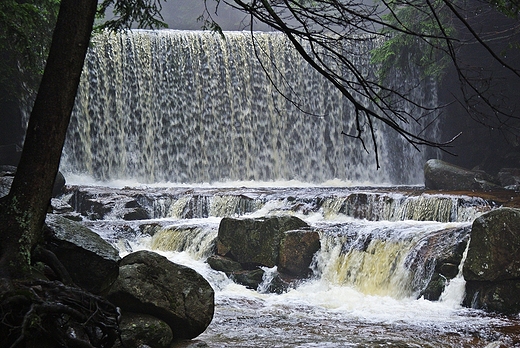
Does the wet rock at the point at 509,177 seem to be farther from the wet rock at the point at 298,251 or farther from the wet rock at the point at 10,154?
the wet rock at the point at 10,154

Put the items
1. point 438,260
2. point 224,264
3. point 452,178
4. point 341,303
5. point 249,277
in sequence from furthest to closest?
1. point 452,178
2. point 224,264
3. point 249,277
4. point 438,260
5. point 341,303

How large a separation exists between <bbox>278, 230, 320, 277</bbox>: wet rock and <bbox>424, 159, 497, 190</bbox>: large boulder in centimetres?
817

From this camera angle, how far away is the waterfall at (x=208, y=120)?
2334cm

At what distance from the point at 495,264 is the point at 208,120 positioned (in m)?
17.2

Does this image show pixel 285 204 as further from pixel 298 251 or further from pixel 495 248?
pixel 495 248

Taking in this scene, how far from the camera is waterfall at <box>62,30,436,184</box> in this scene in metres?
23.3

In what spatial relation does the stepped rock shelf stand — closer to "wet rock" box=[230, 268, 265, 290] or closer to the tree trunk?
"wet rock" box=[230, 268, 265, 290]

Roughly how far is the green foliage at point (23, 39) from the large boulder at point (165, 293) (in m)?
4.94

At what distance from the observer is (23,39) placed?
1097 centimetres

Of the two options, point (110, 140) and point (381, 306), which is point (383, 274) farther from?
point (110, 140)

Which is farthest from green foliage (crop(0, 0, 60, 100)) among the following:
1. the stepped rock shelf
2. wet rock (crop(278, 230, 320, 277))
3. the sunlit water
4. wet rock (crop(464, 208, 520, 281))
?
wet rock (crop(464, 208, 520, 281))

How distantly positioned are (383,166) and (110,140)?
11.6 meters

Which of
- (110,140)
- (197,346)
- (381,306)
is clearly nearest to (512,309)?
(381,306)

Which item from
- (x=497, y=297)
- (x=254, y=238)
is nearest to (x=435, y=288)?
(x=497, y=297)
